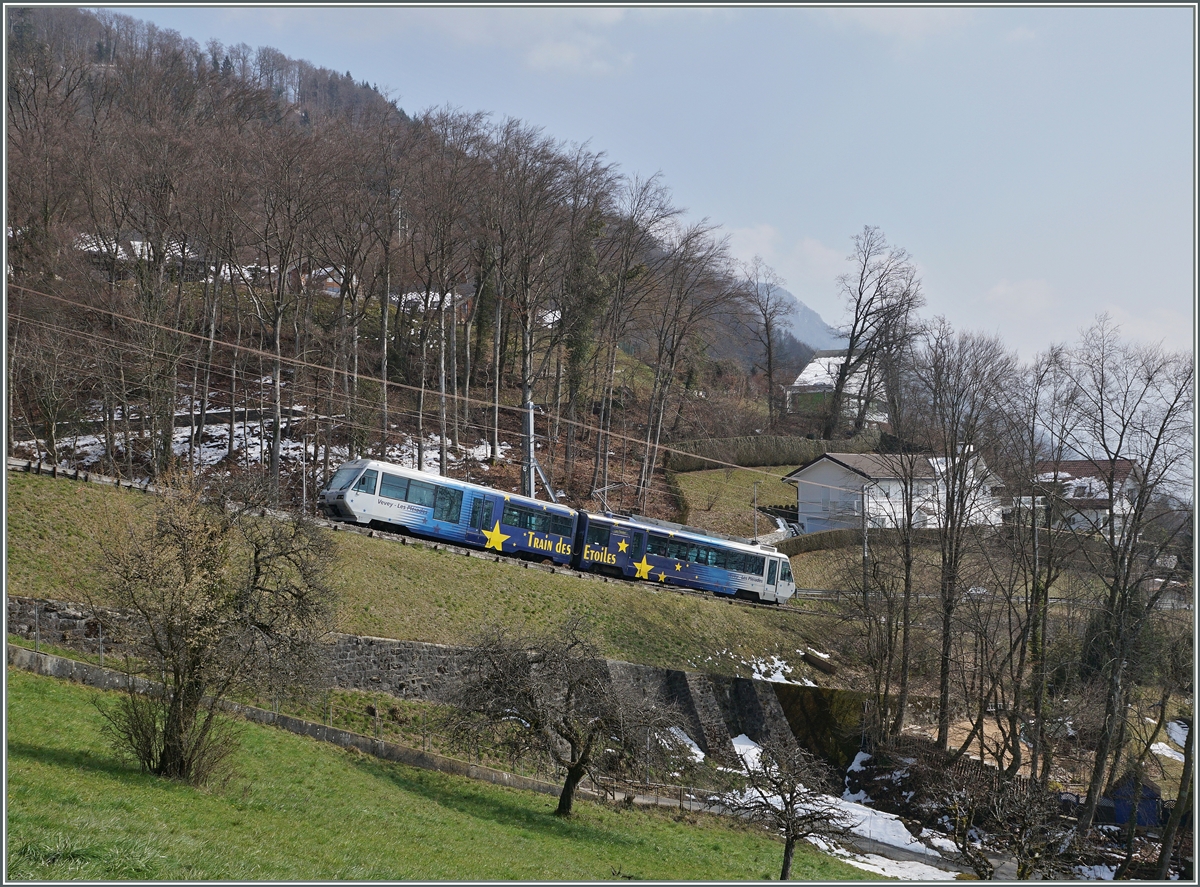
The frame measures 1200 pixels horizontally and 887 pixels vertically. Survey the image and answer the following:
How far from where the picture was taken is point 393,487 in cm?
2970

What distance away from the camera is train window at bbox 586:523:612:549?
34197 mm

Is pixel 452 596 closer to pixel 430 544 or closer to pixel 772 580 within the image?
pixel 430 544

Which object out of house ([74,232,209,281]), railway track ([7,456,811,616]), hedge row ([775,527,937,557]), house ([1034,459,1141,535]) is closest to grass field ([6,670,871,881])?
railway track ([7,456,811,616])

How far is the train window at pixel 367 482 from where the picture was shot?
2917 cm

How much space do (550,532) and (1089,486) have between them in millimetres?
18445

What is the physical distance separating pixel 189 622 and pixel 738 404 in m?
55.4

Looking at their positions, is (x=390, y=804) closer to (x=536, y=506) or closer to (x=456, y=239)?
(x=536, y=506)

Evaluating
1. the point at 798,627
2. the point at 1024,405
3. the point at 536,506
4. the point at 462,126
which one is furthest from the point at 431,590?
the point at 462,126

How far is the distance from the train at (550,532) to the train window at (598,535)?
0.13 ft

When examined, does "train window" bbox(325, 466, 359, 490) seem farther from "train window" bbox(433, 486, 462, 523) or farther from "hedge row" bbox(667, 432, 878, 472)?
"hedge row" bbox(667, 432, 878, 472)

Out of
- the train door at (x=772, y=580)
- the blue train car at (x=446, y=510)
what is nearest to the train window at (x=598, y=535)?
the blue train car at (x=446, y=510)

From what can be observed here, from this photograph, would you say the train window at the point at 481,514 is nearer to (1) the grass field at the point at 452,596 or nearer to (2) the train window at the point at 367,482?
(1) the grass field at the point at 452,596

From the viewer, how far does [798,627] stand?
37.1 metres

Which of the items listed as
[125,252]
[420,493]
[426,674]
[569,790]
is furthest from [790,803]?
[125,252]
